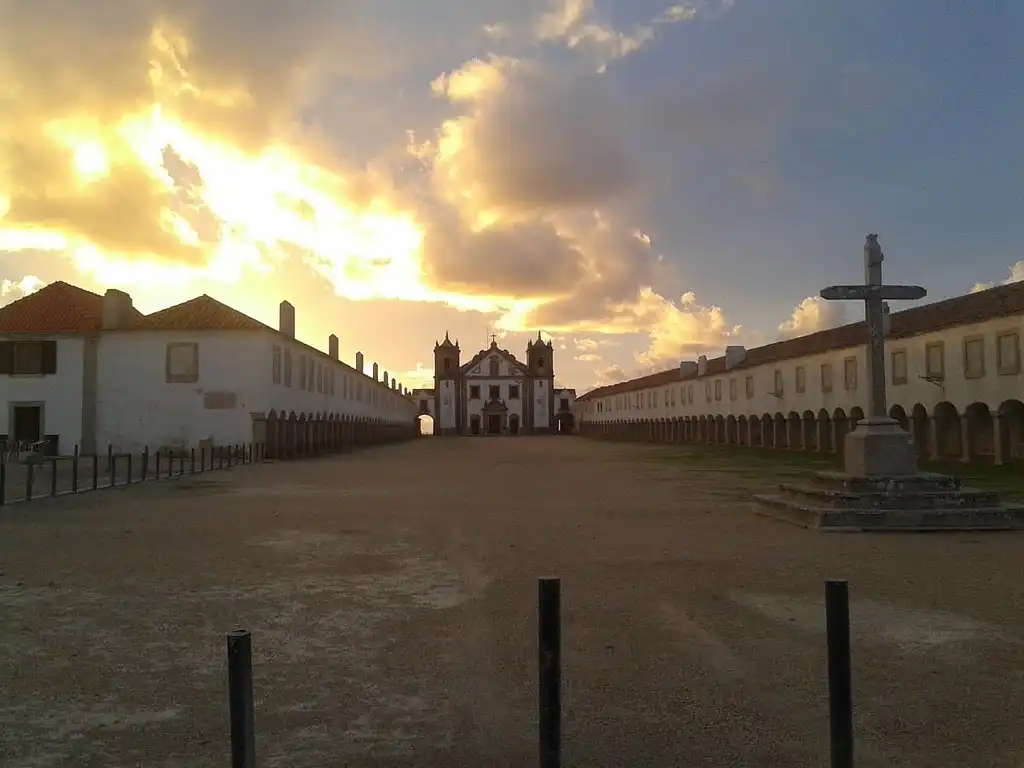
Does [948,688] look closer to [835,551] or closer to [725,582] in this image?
[725,582]

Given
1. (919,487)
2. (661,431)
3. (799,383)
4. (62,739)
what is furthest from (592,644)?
(661,431)

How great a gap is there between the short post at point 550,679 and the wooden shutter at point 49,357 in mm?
33889

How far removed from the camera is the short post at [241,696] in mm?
2826

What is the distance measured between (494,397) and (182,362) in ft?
209

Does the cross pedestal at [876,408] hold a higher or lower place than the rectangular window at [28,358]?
lower

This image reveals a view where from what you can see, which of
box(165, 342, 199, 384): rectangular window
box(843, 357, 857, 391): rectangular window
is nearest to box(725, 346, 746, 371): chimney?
box(843, 357, 857, 391): rectangular window

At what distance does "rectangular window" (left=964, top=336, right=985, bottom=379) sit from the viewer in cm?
2517

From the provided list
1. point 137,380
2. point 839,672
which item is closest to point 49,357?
point 137,380

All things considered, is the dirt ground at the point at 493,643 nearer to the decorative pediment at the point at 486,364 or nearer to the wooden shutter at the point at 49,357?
the wooden shutter at the point at 49,357

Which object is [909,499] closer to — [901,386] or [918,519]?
[918,519]

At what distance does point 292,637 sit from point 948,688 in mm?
Result: 4062

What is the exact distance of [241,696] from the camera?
287 centimetres

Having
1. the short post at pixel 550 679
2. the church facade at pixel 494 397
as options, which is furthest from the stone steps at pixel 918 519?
the church facade at pixel 494 397

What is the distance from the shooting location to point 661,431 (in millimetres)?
64500
